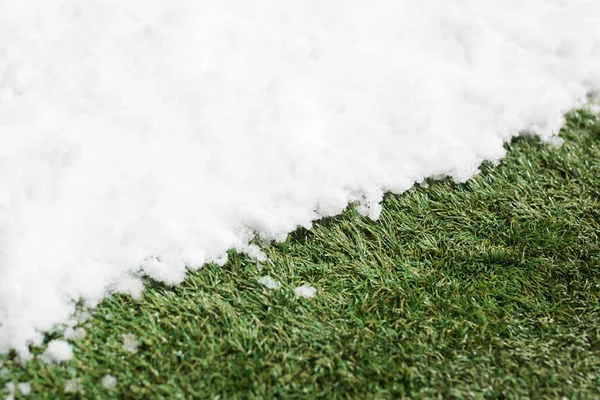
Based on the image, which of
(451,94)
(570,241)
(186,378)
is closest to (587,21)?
(451,94)

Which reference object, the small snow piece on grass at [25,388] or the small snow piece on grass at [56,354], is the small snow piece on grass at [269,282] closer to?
the small snow piece on grass at [56,354]

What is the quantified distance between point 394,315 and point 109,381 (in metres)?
0.84

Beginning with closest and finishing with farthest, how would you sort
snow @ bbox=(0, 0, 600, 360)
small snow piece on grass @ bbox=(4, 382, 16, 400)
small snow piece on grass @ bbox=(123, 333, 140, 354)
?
small snow piece on grass @ bbox=(4, 382, 16, 400) < small snow piece on grass @ bbox=(123, 333, 140, 354) < snow @ bbox=(0, 0, 600, 360)

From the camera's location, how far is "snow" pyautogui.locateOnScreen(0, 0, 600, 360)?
161cm

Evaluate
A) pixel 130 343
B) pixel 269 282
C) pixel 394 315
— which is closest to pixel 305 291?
pixel 269 282

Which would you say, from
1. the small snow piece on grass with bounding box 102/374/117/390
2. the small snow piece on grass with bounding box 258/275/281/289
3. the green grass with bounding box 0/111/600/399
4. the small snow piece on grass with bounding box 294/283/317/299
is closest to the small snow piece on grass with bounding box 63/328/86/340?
the green grass with bounding box 0/111/600/399

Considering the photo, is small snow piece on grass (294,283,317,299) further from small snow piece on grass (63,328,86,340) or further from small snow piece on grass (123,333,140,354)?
small snow piece on grass (63,328,86,340)

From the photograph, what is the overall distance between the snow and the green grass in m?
0.09

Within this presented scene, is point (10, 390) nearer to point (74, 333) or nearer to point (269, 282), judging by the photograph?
point (74, 333)

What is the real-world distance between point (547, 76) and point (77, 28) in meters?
1.95

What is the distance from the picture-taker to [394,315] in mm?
1585

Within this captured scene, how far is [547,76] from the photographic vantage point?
221 centimetres

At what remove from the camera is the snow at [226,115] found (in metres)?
1.61

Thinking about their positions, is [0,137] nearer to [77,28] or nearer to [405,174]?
[77,28]
